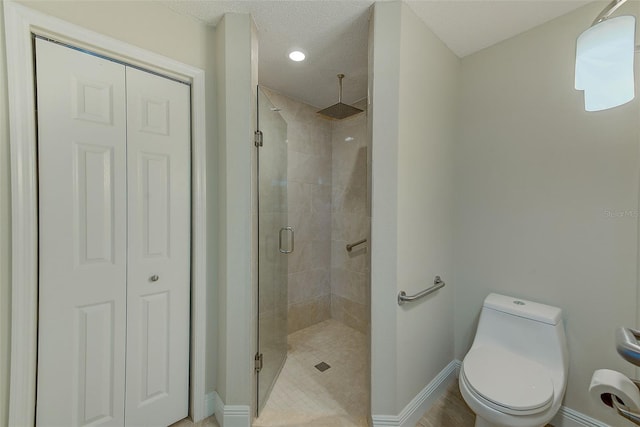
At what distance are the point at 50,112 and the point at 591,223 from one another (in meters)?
2.75

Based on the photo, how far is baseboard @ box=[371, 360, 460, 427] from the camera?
1413 mm

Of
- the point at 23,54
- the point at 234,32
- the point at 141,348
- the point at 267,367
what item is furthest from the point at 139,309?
the point at 234,32

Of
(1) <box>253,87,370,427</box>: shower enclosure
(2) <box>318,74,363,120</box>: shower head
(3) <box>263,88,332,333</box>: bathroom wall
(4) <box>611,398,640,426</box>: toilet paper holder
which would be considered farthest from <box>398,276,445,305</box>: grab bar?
(2) <box>318,74,363,120</box>: shower head

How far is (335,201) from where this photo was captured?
2910 mm

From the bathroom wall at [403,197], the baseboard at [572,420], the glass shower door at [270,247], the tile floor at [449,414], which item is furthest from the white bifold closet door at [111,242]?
the baseboard at [572,420]

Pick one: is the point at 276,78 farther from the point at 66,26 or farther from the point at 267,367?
the point at 267,367

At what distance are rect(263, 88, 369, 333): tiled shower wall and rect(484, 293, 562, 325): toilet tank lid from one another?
3.82 feet

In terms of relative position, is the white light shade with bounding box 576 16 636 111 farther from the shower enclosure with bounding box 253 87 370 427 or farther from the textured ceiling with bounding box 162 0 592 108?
→ the shower enclosure with bounding box 253 87 370 427

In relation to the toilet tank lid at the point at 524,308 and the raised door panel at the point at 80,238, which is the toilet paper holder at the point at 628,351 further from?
the raised door panel at the point at 80,238

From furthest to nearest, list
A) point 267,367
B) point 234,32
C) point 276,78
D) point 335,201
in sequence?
point 335,201
point 276,78
point 267,367
point 234,32

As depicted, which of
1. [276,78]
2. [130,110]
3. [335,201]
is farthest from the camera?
[335,201]

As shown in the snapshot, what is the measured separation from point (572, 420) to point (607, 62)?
72.8 inches

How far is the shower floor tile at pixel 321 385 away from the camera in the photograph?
1.56 meters

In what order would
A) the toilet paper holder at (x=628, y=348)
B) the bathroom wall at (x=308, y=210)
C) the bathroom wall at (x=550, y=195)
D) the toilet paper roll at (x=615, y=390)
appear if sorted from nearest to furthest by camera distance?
the toilet paper holder at (x=628, y=348)
the toilet paper roll at (x=615, y=390)
the bathroom wall at (x=550, y=195)
the bathroom wall at (x=308, y=210)
